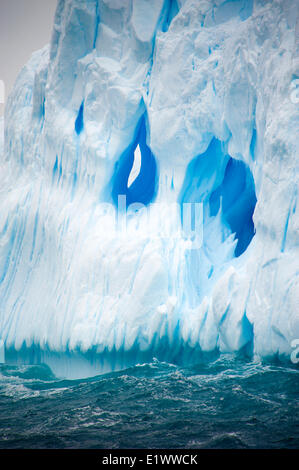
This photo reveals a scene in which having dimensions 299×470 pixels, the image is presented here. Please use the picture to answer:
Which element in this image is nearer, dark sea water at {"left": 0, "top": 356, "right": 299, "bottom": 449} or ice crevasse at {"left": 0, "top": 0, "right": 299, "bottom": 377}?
dark sea water at {"left": 0, "top": 356, "right": 299, "bottom": 449}

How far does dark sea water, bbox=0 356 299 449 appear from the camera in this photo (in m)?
4.85

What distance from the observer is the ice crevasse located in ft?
23.3

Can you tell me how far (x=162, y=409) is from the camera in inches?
228

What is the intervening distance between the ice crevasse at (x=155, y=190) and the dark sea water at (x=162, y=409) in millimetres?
597

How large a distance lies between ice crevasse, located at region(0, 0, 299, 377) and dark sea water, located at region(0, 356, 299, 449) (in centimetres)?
60

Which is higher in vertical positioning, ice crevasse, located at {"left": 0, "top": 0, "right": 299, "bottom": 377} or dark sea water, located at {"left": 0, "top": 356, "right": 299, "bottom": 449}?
ice crevasse, located at {"left": 0, "top": 0, "right": 299, "bottom": 377}

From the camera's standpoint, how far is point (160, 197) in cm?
895

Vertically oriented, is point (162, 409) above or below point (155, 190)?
below

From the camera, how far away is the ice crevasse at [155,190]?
280 inches

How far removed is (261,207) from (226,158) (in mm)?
2179

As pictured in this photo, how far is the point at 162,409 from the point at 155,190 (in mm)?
4657

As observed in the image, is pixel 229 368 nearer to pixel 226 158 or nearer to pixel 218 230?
pixel 218 230

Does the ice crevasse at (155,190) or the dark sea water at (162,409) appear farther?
the ice crevasse at (155,190)

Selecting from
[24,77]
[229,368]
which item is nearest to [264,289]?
[229,368]
